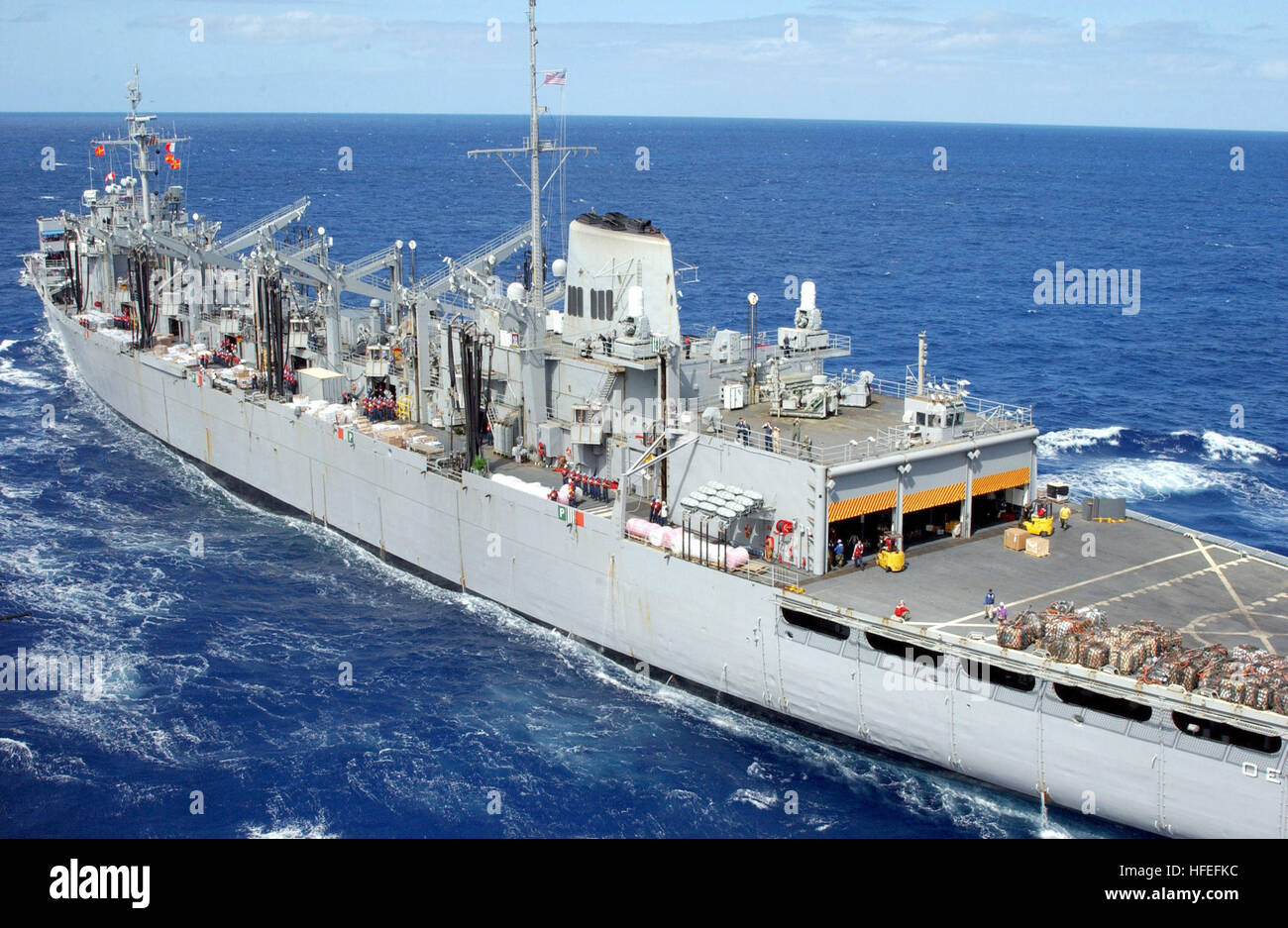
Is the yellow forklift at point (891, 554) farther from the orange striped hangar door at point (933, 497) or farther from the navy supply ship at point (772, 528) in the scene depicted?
the orange striped hangar door at point (933, 497)

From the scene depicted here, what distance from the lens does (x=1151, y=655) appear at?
30406 mm

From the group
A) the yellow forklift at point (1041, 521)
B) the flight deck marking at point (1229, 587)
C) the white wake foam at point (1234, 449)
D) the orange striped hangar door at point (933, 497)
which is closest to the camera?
the flight deck marking at point (1229, 587)

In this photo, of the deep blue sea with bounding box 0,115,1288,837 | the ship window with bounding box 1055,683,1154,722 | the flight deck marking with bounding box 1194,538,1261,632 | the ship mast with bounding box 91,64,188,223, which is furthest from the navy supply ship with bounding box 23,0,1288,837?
the ship mast with bounding box 91,64,188,223

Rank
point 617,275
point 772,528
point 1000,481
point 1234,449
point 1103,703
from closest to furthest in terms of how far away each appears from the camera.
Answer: point 1103,703 → point 772,528 → point 1000,481 → point 617,275 → point 1234,449

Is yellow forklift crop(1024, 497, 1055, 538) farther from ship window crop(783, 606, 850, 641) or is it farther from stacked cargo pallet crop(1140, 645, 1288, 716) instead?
stacked cargo pallet crop(1140, 645, 1288, 716)

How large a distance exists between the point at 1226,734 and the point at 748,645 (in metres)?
13.1

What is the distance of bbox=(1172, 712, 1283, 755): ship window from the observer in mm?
28547

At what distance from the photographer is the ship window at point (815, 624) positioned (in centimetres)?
3575

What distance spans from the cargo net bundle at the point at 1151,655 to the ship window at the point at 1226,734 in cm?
84

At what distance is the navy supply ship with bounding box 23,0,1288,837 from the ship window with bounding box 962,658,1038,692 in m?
0.07

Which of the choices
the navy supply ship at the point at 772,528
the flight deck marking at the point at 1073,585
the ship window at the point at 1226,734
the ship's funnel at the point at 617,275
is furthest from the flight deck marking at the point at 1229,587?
the ship's funnel at the point at 617,275

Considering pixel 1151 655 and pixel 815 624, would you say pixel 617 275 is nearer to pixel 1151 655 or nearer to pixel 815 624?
pixel 815 624

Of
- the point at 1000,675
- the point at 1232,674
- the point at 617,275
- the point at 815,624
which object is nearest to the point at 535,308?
the point at 617,275
